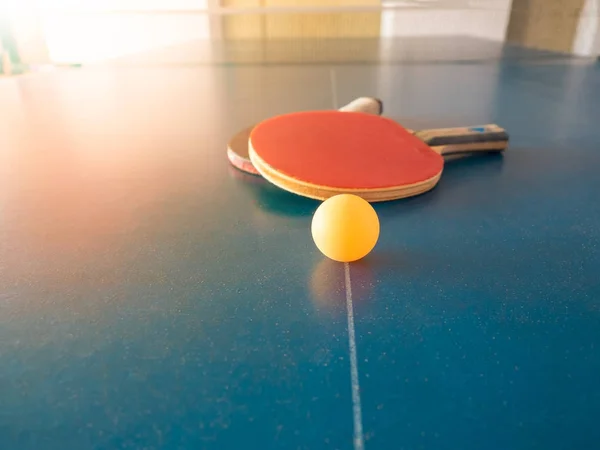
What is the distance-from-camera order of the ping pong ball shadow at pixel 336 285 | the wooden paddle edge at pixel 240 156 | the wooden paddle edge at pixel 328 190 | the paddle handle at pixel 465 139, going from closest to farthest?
the ping pong ball shadow at pixel 336 285 < the wooden paddle edge at pixel 328 190 < the wooden paddle edge at pixel 240 156 < the paddle handle at pixel 465 139

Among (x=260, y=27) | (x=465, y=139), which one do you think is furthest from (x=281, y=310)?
(x=260, y=27)

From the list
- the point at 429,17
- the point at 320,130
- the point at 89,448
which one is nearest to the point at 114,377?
the point at 89,448

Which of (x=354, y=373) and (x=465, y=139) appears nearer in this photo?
(x=354, y=373)

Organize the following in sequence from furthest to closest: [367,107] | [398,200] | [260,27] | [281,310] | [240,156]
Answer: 1. [260,27]
2. [367,107]
3. [240,156]
4. [398,200]
5. [281,310]

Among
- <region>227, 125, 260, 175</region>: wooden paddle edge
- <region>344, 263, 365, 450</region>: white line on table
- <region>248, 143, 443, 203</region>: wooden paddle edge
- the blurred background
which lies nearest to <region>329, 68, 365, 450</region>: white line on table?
<region>344, 263, 365, 450</region>: white line on table

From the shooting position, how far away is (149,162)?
2.22 meters

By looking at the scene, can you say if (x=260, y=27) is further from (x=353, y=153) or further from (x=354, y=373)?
(x=354, y=373)

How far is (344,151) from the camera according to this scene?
183cm

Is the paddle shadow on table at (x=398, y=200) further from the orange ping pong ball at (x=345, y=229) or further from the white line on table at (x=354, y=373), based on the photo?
the white line on table at (x=354, y=373)

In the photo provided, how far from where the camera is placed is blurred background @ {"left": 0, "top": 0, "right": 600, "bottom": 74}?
6.52 metres

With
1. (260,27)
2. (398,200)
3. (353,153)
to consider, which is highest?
(353,153)

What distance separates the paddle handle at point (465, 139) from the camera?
7.00 feet

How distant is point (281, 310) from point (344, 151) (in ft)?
2.82

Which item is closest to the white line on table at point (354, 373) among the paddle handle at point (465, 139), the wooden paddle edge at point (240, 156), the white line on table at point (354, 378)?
the white line on table at point (354, 378)
